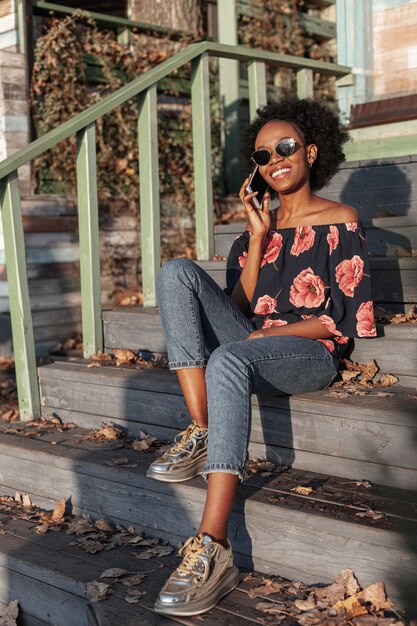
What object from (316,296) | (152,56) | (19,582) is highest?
(152,56)

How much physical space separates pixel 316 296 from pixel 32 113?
4.31 meters

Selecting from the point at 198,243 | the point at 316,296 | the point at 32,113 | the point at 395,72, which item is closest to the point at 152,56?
the point at 32,113

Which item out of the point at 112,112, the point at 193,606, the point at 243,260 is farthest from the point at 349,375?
the point at 112,112

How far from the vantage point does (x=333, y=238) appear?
3.32 m

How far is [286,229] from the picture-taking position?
3.52 metres

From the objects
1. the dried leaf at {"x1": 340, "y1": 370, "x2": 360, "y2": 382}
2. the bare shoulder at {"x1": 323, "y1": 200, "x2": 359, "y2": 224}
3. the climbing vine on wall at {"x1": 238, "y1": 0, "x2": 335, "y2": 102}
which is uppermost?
the climbing vine on wall at {"x1": 238, "y1": 0, "x2": 335, "y2": 102}

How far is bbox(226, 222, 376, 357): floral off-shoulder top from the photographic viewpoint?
3225 mm

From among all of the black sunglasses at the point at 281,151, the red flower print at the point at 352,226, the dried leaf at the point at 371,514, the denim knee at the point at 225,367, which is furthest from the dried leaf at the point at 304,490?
the black sunglasses at the point at 281,151

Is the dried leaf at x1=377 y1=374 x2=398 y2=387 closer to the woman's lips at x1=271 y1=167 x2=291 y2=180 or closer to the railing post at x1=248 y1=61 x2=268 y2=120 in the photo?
the woman's lips at x1=271 y1=167 x2=291 y2=180

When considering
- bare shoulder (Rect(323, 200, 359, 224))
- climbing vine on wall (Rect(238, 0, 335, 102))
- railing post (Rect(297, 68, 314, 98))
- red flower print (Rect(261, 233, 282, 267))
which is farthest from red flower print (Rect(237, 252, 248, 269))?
climbing vine on wall (Rect(238, 0, 335, 102))

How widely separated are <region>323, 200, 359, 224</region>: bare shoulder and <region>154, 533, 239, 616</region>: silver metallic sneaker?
1.43m

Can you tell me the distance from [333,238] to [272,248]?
332 millimetres

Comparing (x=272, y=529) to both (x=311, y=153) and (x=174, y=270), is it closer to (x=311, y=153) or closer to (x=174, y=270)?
(x=174, y=270)

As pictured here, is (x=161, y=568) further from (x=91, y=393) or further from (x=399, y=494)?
(x=91, y=393)
